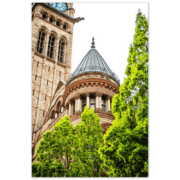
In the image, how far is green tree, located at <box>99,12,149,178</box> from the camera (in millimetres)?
9641

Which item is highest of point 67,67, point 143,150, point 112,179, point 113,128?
point 67,67

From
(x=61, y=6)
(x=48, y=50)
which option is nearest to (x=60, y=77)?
(x=48, y=50)

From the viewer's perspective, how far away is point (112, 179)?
9.96m

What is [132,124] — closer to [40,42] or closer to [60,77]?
[60,77]

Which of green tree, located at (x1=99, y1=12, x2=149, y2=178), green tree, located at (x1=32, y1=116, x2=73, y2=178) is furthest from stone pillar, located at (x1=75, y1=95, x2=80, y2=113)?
green tree, located at (x1=99, y1=12, x2=149, y2=178)

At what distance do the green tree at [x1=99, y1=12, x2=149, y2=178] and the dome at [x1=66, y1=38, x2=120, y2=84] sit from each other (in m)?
9.14

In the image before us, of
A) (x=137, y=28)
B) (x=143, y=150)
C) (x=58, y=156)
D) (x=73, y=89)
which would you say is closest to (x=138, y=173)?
(x=143, y=150)

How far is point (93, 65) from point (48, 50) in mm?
32915

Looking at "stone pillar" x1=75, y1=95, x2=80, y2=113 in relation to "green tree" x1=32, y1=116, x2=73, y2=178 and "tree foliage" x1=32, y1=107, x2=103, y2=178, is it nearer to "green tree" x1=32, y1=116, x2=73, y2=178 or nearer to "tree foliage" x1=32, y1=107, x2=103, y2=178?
"tree foliage" x1=32, y1=107, x2=103, y2=178

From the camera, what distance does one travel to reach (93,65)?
21.7 meters

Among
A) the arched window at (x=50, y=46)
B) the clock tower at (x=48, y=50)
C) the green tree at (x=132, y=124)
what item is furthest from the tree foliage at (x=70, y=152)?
the arched window at (x=50, y=46)

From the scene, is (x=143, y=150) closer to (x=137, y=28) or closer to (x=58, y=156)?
(x=58, y=156)

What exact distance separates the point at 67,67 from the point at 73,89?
104ft

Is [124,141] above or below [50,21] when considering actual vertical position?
below
